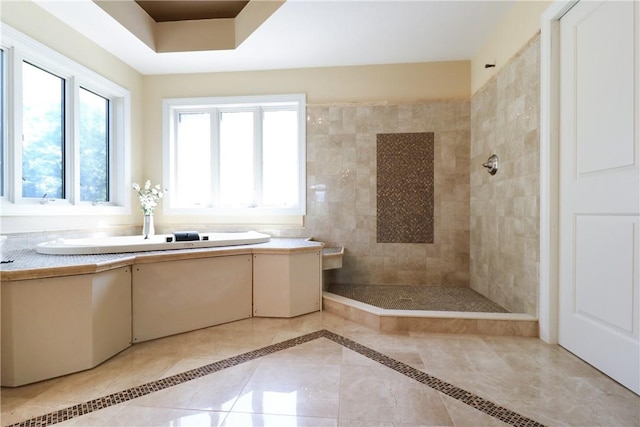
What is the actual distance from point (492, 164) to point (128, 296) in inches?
114

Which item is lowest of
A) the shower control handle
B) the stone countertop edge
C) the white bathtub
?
the stone countertop edge

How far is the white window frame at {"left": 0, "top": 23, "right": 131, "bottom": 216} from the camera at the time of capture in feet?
6.82

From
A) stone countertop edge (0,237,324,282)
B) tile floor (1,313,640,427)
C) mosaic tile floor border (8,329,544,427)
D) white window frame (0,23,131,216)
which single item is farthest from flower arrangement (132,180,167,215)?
mosaic tile floor border (8,329,544,427)

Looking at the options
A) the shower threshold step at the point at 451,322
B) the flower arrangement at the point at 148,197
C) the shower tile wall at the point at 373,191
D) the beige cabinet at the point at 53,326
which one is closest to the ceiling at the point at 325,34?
the shower tile wall at the point at 373,191

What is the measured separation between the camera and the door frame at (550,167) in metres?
1.87

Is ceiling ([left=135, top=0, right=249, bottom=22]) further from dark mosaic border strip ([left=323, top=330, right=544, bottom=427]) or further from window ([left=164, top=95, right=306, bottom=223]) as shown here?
dark mosaic border strip ([left=323, top=330, right=544, bottom=427])

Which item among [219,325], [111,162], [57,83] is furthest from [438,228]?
[57,83]

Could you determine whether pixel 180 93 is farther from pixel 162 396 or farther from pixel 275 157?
pixel 162 396

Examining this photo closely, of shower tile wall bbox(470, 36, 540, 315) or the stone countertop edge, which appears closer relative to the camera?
the stone countertop edge

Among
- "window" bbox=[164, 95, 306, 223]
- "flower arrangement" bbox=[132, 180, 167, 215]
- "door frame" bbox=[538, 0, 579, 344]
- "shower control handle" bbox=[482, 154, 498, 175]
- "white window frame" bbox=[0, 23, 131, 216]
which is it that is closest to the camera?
"door frame" bbox=[538, 0, 579, 344]

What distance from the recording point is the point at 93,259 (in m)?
1.77

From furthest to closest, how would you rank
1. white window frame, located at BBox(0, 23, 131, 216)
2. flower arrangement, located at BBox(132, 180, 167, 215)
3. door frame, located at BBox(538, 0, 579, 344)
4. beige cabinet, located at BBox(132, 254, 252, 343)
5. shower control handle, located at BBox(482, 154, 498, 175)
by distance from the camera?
flower arrangement, located at BBox(132, 180, 167, 215) → shower control handle, located at BBox(482, 154, 498, 175) → white window frame, located at BBox(0, 23, 131, 216) → beige cabinet, located at BBox(132, 254, 252, 343) → door frame, located at BBox(538, 0, 579, 344)

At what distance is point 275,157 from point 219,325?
1.93 m

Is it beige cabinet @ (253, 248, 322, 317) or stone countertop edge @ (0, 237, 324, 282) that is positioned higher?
stone countertop edge @ (0, 237, 324, 282)
